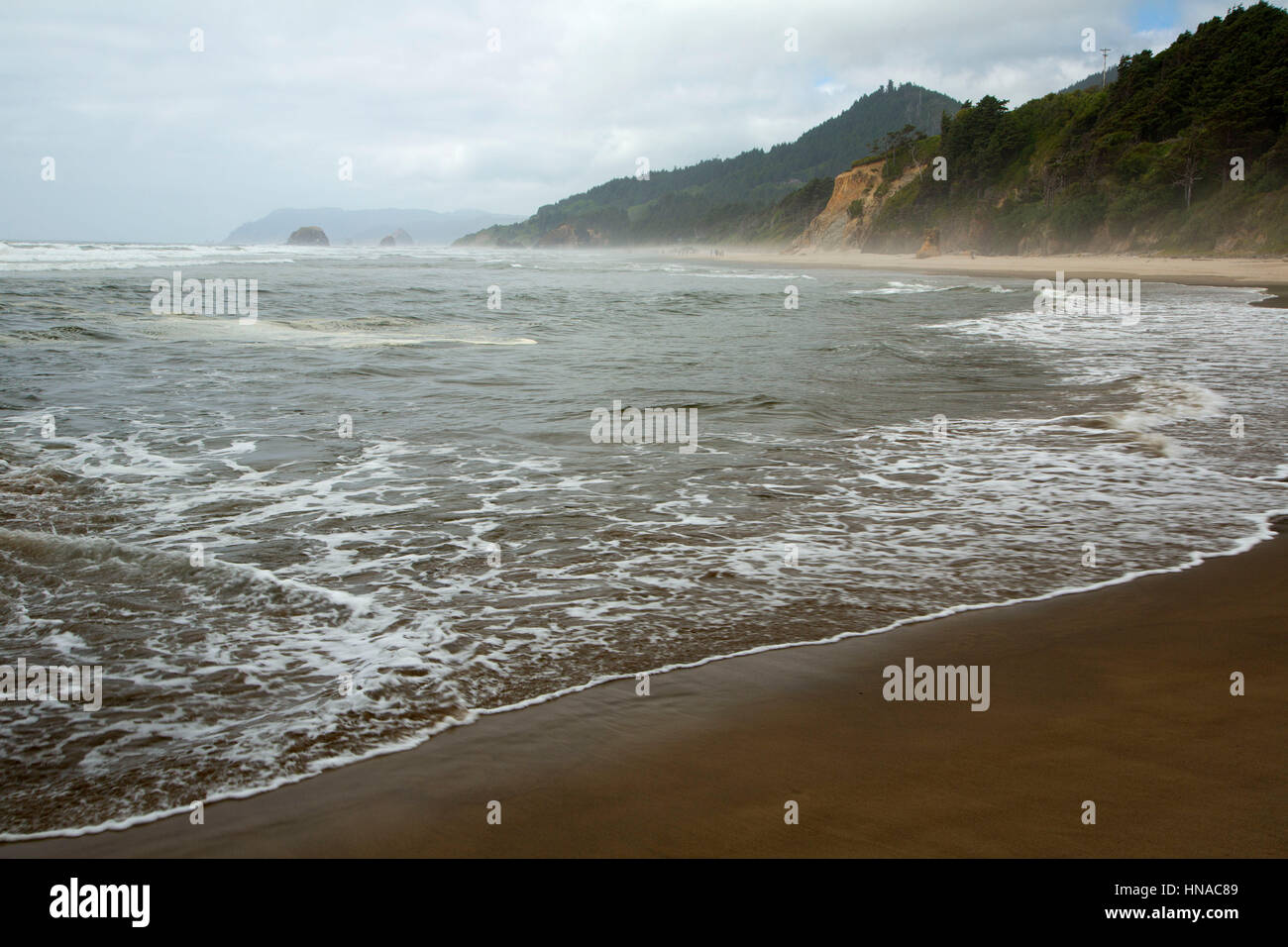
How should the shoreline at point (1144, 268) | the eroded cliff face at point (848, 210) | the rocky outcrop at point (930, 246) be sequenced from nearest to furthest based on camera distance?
the shoreline at point (1144, 268)
the rocky outcrop at point (930, 246)
the eroded cliff face at point (848, 210)

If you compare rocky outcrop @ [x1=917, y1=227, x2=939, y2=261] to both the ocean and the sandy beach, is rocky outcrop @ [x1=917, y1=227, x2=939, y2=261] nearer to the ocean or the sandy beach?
the sandy beach

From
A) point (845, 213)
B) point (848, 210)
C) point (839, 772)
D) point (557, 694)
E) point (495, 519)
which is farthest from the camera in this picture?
point (845, 213)

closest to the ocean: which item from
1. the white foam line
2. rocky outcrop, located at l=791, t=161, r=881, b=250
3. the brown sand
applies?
the white foam line

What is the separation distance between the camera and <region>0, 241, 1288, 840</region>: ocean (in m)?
3.25

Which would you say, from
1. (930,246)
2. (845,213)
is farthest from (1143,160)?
(845,213)

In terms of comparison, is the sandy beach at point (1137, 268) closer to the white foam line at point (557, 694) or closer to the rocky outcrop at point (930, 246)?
the rocky outcrop at point (930, 246)

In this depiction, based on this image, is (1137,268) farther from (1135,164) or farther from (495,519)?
(495,519)

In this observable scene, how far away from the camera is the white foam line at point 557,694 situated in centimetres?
254

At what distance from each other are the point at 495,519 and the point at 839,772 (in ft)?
10.7

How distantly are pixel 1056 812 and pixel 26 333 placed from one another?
18194 mm

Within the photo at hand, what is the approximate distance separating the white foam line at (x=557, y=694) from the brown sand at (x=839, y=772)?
0.04 metres

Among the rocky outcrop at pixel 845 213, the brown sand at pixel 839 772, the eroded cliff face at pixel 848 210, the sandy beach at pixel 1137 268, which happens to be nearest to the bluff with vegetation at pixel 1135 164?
the sandy beach at pixel 1137 268

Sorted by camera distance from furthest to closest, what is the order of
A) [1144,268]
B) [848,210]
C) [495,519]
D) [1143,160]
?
[848,210] → [1143,160] → [1144,268] → [495,519]

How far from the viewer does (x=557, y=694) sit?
3334 millimetres
